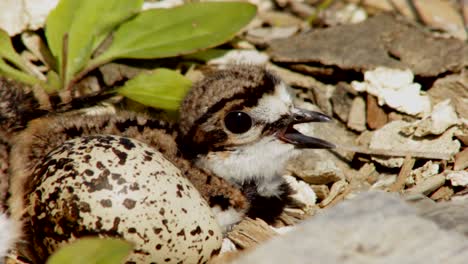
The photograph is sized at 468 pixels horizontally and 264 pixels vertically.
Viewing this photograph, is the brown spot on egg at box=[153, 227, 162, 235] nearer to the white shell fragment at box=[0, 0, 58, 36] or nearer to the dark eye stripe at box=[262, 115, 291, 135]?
the dark eye stripe at box=[262, 115, 291, 135]

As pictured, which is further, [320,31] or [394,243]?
[320,31]

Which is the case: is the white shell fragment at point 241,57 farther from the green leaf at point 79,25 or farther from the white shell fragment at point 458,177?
the white shell fragment at point 458,177

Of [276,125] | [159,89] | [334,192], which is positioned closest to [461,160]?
[334,192]

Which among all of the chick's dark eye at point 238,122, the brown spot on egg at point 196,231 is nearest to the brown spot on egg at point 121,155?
the brown spot on egg at point 196,231

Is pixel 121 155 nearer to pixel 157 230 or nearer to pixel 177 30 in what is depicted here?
pixel 157 230

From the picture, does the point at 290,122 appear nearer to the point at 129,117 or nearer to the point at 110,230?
the point at 129,117

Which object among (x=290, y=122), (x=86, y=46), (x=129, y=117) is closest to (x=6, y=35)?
(x=86, y=46)
